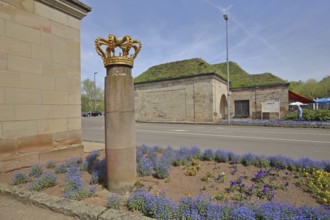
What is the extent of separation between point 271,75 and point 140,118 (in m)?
17.9

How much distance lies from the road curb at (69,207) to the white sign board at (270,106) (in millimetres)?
23161

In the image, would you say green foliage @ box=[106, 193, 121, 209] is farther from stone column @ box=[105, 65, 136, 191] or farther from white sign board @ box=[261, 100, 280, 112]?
white sign board @ box=[261, 100, 280, 112]

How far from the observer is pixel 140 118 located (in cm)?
2653

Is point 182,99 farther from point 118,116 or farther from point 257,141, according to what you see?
point 118,116

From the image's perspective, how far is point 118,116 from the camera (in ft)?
12.1

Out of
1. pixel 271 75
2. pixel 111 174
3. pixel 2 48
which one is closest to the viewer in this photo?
pixel 111 174

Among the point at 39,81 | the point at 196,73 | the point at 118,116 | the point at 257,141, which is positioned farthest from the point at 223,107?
the point at 118,116

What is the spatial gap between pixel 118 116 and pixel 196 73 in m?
19.4

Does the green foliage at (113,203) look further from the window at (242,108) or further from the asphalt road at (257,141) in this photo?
the window at (242,108)

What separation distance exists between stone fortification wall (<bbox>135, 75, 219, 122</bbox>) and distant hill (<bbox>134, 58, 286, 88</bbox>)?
0.95m

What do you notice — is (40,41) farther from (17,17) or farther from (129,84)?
(129,84)

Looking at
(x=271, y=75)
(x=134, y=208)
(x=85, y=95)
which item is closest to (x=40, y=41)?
(x=134, y=208)

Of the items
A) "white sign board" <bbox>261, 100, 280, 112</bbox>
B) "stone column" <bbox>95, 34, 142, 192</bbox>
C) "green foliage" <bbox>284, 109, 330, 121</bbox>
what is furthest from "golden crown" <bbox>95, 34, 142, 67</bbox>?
"white sign board" <bbox>261, 100, 280, 112</bbox>

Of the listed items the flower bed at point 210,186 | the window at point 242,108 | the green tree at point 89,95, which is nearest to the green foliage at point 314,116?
the window at point 242,108
